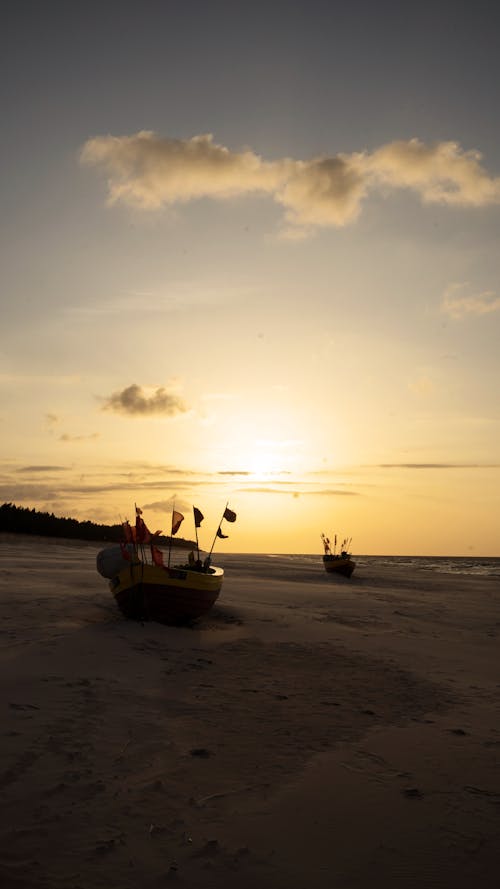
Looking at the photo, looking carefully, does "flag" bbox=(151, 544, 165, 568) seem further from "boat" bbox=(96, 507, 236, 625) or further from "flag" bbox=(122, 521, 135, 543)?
"flag" bbox=(122, 521, 135, 543)

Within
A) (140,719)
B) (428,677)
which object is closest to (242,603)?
(428,677)

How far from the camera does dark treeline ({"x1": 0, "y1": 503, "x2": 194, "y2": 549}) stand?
6694 centimetres

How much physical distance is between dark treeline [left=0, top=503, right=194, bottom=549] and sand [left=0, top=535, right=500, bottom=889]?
50285 millimetres

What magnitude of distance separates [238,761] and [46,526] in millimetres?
69403

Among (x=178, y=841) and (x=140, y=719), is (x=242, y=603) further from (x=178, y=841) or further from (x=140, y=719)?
(x=178, y=841)

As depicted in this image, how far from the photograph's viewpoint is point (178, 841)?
574 cm

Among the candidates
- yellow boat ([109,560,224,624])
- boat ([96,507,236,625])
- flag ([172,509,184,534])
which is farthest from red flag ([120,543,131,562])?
flag ([172,509,184,534])

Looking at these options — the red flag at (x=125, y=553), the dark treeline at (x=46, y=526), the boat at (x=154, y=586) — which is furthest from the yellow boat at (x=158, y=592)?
the dark treeline at (x=46, y=526)

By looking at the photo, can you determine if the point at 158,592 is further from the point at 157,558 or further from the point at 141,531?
the point at 141,531

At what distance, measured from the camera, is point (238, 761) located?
7.68 meters

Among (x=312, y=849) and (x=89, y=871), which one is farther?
(x=312, y=849)

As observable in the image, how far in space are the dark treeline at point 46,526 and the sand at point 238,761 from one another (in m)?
50.3

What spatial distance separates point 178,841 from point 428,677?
8242 millimetres

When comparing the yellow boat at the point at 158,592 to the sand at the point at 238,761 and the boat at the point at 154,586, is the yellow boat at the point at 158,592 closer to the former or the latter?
the boat at the point at 154,586
